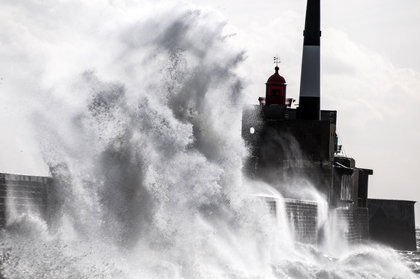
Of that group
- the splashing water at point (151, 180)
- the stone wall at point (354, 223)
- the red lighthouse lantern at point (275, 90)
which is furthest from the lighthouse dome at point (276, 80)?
the splashing water at point (151, 180)

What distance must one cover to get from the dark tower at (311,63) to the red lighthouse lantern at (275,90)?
2359 mm

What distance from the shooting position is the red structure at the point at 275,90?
28.5 meters

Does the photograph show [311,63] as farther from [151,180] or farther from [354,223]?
[151,180]

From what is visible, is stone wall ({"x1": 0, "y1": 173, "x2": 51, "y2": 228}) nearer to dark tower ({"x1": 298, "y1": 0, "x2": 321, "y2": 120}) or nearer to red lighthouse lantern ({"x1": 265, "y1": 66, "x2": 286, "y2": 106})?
dark tower ({"x1": 298, "y1": 0, "x2": 321, "y2": 120})

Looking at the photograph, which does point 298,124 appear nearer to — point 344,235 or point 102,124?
point 344,235

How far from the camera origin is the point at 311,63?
26.0m

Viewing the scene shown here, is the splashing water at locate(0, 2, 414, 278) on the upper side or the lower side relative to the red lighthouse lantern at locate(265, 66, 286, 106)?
lower

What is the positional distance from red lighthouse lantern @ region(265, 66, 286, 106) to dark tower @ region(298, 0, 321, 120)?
7.74ft

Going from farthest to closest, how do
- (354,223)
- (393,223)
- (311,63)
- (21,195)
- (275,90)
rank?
(393,223)
(354,223)
(275,90)
(311,63)
(21,195)

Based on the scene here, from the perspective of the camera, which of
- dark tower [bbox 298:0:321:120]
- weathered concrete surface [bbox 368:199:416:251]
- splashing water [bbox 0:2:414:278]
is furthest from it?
weathered concrete surface [bbox 368:199:416:251]

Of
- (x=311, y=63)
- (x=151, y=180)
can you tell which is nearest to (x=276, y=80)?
(x=311, y=63)

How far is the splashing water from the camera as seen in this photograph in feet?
26.0

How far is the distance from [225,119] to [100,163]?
688 cm

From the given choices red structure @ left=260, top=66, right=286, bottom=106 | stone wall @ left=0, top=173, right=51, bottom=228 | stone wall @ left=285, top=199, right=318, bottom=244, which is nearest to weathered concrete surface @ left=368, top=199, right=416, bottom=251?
red structure @ left=260, top=66, right=286, bottom=106
